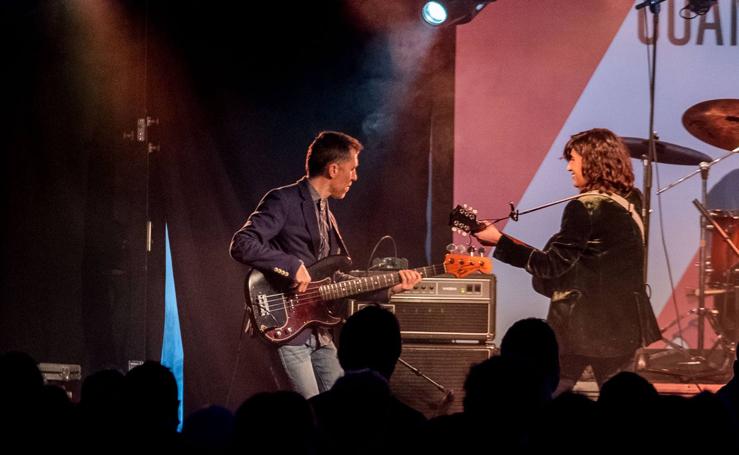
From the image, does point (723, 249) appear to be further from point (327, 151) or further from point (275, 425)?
point (275, 425)

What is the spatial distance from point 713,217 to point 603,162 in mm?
2246

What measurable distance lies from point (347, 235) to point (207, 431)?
4.69 metres

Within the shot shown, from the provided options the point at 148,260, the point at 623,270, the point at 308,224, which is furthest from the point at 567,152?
the point at 148,260

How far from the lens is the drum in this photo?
7.22 m

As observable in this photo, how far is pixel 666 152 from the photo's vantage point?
23.9 ft

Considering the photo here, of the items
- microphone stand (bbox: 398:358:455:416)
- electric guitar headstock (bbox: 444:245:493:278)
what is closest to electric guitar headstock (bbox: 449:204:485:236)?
electric guitar headstock (bbox: 444:245:493:278)

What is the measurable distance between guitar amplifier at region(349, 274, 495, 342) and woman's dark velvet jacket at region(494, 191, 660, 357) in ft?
2.44

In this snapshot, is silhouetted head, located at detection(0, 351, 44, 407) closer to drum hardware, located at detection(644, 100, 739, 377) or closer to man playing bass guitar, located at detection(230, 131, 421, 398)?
man playing bass guitar, located at detection(230, 131, 421, 398)

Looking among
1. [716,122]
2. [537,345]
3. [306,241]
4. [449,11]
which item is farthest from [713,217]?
[537,345]

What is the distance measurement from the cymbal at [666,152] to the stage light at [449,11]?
1674 millimetres

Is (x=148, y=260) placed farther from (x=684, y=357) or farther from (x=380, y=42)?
(x=684, y=357)

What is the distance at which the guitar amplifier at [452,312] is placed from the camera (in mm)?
6250

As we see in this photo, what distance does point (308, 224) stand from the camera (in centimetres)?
587

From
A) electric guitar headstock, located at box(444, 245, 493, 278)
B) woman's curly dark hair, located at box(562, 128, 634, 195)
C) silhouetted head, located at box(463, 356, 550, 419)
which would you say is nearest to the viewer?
silhouetted head, located at box(463, 356, 550, 419)
